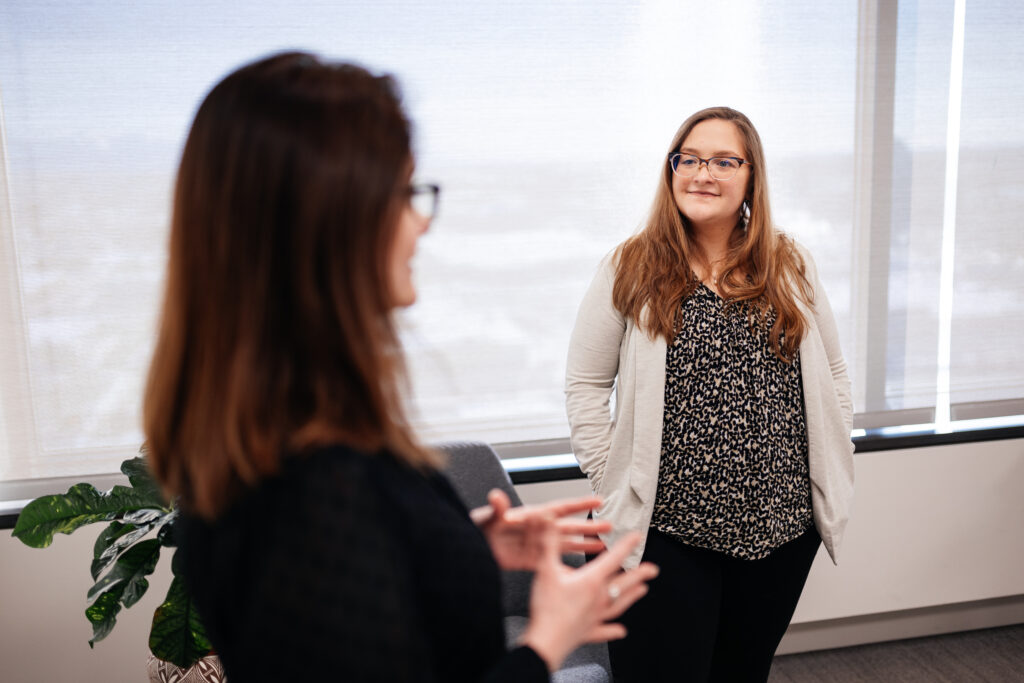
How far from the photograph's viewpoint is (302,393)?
27.8 inches

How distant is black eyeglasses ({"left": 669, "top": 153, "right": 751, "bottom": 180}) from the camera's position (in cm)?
182

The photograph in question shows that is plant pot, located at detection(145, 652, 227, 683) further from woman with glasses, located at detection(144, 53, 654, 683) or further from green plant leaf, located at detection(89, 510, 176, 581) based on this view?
woman with glasses, located at detection(144, 53, 654, 683)

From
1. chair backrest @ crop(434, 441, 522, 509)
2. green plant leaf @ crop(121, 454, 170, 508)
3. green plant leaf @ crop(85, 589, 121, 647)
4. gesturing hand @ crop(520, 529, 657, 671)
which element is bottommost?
green plant leaf @ crop(85, 589, 121, 647)

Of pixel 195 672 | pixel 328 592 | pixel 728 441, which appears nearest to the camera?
pixel 328 592

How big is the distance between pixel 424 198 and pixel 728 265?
1196 mm

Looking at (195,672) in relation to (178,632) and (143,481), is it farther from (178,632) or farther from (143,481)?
(143,481)

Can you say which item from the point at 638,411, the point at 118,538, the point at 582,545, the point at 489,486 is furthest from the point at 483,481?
the point at 582,545

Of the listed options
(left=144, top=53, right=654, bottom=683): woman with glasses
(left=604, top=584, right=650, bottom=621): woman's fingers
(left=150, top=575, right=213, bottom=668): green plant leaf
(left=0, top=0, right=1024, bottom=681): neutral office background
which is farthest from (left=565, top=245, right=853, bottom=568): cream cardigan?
(left=144, top=53, right=654, bottom=683): woman with glasses

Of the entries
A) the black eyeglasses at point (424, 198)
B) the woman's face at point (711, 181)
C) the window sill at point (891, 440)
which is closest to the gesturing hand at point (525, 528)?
the black eyeglasses at point (424, 198)

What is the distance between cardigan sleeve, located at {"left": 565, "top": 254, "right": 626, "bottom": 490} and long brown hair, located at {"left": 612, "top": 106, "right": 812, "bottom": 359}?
0.13 feet

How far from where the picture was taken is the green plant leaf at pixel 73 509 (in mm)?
1834

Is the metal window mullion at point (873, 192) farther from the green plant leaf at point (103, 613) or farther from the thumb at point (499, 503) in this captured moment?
the green plant leaf at point (103, 613)

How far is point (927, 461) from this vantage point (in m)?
2.86

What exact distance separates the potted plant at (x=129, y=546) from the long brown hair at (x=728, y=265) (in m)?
1.14
